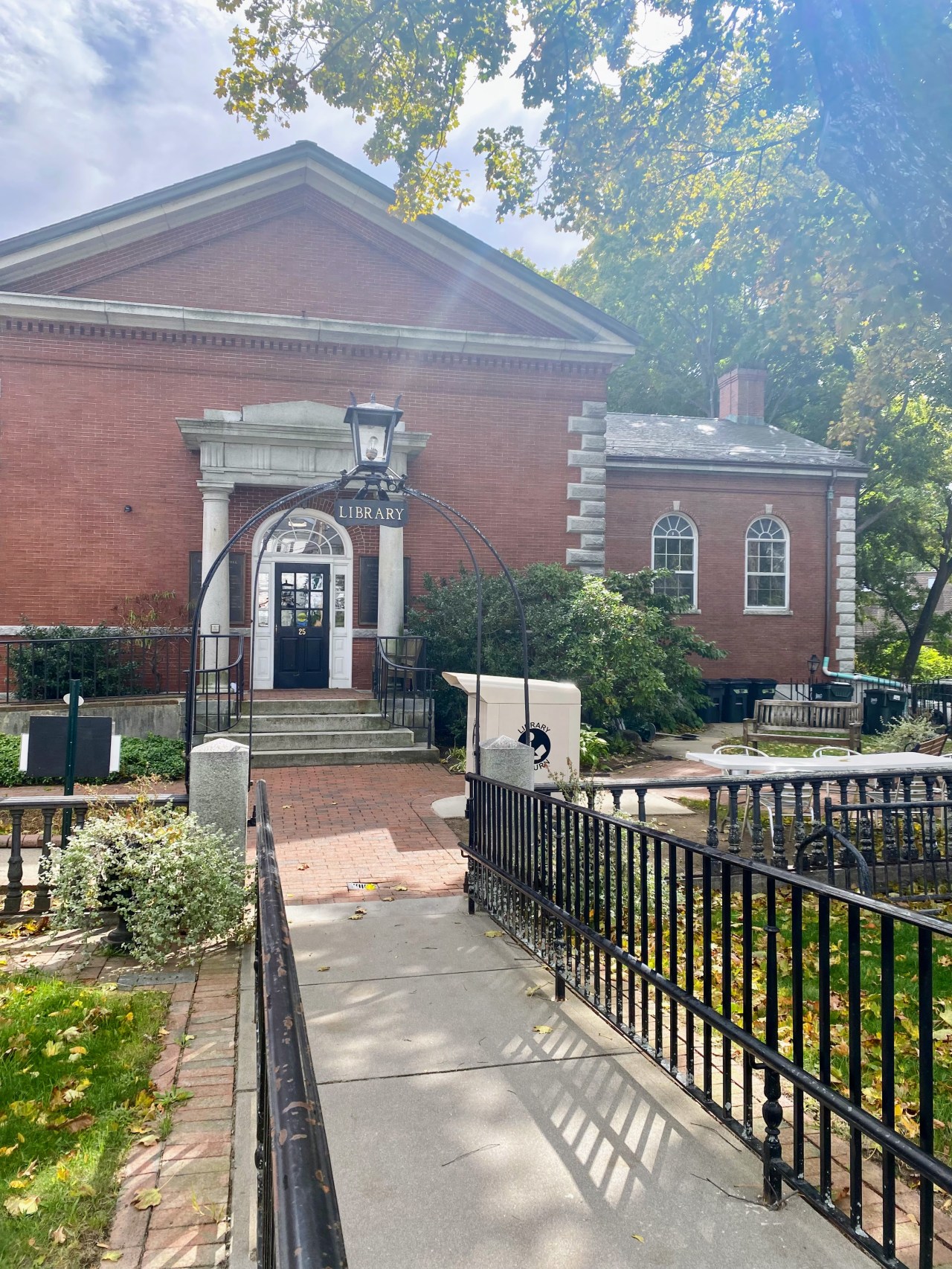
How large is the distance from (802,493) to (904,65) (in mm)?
13999

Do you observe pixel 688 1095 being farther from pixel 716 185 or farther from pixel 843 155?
pixel 716 185

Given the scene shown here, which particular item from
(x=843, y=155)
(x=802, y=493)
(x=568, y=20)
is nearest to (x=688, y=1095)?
(x=843, y=155)

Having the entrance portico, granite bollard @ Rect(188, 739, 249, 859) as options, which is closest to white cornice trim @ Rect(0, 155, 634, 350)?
the entrance portico

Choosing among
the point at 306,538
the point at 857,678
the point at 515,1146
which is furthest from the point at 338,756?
the point at 857,678

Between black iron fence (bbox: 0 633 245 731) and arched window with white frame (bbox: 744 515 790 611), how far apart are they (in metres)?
12.4

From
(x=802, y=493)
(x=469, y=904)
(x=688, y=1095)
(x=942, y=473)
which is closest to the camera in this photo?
(x=688, y=1095)

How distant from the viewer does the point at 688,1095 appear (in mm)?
3389

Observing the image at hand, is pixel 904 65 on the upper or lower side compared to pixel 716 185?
lower

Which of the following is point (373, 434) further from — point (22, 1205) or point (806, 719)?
point (806, 719)

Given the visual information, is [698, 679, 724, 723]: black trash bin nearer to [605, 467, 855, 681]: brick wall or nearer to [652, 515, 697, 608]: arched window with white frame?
[605, 467, 855, 681]: brick wall

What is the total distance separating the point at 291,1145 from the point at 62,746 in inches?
215

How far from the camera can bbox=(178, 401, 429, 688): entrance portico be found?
14336 millimetres

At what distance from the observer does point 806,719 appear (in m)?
12.5

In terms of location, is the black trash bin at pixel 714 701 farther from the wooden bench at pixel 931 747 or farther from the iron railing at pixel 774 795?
the iron railing at pixel 774 795
